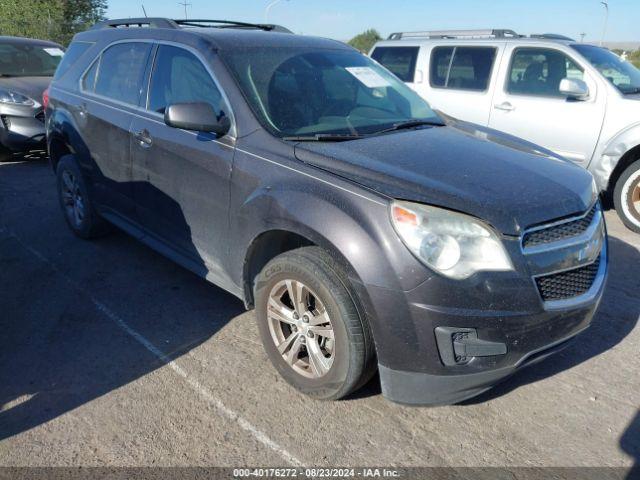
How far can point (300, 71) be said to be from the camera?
362 centimetres

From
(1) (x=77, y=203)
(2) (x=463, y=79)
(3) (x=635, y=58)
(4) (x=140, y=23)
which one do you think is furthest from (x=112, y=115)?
(3) (x=635, y=58)

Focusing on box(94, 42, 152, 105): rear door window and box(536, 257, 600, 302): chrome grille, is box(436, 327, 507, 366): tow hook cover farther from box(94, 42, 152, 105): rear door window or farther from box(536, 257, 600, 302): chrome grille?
box(94, 42, 152, 105): rear door window

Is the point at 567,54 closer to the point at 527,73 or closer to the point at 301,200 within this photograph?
the point at 527,73

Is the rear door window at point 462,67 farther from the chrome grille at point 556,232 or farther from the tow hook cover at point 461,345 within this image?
the tow hook cover at point 461,345

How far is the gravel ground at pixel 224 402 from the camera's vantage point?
263cm

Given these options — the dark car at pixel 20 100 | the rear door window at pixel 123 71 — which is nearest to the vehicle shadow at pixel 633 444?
the rear door window at pixel 123 71

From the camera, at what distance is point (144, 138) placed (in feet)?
12.8

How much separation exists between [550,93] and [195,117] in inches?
186

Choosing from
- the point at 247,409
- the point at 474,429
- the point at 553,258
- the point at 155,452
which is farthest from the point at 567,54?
the point at 155,452

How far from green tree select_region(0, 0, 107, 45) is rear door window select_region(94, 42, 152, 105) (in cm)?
1978

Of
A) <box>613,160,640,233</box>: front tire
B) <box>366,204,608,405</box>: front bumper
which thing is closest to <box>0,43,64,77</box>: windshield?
<box>613,160,640,233</box>: front tire

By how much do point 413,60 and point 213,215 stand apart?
5.36 metres

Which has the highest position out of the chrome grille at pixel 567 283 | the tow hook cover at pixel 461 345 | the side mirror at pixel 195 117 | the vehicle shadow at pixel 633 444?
the side mirror at pixel 195 117

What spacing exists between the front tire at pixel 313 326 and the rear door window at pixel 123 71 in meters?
2.00
